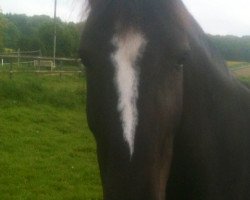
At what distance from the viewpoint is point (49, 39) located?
40938mm

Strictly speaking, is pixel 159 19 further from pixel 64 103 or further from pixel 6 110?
pixel 64 103

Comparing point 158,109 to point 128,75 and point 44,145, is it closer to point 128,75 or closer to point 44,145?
point 128,75

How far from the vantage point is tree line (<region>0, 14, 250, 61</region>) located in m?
4.23

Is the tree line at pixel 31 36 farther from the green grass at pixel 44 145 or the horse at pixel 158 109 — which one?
the horse at pixel 158 109

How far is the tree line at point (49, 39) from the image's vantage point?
423cm

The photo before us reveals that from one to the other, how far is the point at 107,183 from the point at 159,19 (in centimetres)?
78

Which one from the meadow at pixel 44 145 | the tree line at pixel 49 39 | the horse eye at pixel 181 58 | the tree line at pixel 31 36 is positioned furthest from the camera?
the tree line at pixel 31 36

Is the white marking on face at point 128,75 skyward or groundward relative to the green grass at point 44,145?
skyward

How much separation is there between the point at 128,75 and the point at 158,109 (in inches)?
7.9

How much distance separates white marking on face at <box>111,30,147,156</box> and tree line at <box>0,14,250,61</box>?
1.74 feet

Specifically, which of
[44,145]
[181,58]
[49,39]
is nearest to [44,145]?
[44,145]

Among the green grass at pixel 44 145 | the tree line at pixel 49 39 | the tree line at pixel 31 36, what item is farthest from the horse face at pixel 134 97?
the tree line at pixel 31 36

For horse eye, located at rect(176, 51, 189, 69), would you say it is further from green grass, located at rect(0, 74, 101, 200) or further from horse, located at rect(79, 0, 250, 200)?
green grass, located at rect(0, 74, 101, 200)

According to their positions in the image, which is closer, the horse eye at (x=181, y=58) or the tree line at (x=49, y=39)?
the horse eye at (x=181, y=58)
